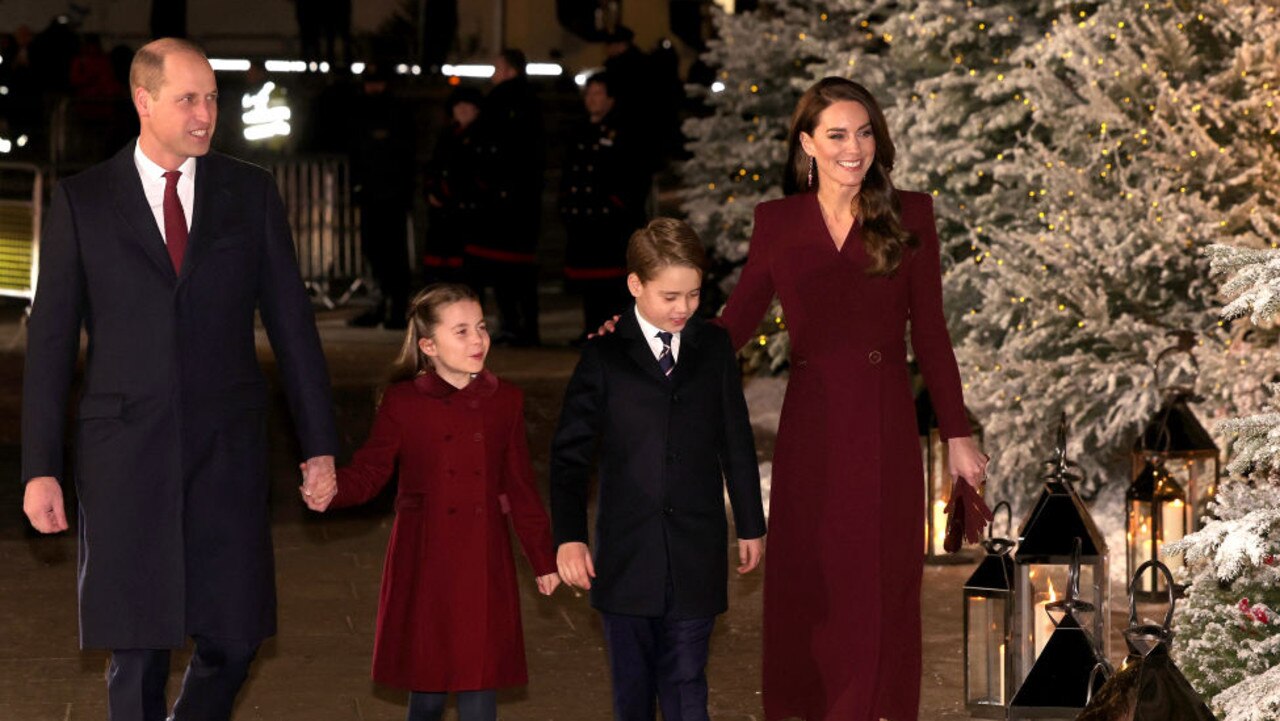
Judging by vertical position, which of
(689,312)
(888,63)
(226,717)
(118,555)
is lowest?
(226,717)

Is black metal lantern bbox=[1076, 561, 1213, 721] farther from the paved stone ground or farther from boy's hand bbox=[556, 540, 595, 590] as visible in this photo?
the paved stone ground

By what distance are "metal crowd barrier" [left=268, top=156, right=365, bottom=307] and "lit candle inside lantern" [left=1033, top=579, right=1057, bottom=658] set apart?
46.6ft

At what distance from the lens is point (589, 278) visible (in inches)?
661

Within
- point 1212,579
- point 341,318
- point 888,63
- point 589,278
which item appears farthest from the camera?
point 341,318

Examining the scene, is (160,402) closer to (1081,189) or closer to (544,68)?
(1081,189)

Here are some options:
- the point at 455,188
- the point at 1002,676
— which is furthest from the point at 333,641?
the point at 455,188

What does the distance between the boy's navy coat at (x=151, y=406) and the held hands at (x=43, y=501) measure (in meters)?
0.03

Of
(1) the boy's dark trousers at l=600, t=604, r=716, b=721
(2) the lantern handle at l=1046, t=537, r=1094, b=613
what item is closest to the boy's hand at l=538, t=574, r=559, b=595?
(1) the boy's dark trousers at l=600, t=604, r=716, b=721

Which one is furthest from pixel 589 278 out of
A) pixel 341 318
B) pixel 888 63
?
pixel 888 63

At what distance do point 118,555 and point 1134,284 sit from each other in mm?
5303

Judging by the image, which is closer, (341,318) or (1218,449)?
(1218,449)

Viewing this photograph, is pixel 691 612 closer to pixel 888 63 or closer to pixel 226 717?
pixel 226 717

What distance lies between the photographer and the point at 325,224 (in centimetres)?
2092

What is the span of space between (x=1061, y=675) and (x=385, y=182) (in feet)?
41.9
